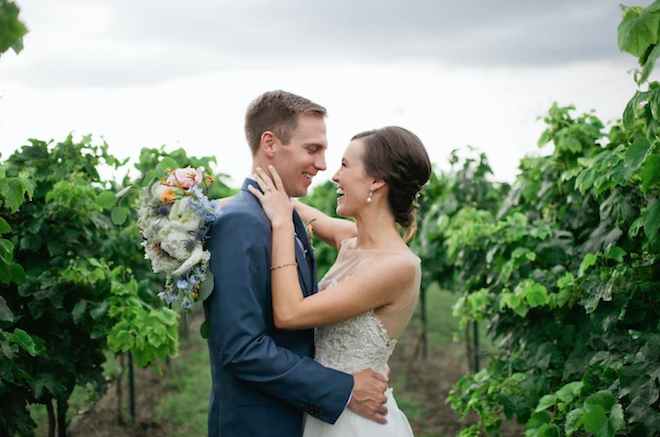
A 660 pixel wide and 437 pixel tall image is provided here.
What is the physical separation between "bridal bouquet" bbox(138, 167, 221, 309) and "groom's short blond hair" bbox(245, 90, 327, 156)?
1.48ft

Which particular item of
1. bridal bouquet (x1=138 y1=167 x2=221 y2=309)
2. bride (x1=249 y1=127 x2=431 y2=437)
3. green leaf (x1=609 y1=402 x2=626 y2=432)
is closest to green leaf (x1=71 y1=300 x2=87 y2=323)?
bridal bouquet (x1=138 y1=167 x2=221 y2=309)

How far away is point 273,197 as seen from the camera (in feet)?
8.86

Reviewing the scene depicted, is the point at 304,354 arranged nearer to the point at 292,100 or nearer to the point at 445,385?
the point at 292,100

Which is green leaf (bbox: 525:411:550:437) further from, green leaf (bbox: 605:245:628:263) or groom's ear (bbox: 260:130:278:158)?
→ groom's ear (bbox: 260:130:278:158)

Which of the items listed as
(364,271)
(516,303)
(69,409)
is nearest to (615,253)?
(516,303)

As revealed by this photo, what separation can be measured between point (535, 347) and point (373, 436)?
188 centimetres

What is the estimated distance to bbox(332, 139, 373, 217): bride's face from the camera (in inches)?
116

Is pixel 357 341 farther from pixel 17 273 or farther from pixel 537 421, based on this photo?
pixel 17 273

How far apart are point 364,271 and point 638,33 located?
1.43 meters

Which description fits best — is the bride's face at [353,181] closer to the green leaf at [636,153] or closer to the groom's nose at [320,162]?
the groom's nose at [320,162]

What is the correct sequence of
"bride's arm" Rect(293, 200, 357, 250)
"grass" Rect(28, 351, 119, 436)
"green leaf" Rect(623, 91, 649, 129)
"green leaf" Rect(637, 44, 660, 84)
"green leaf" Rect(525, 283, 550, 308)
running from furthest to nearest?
"grass" Rect(28, 351, 119, 436) → "green leaf" Rect(525, 283, 550, 308) → "bride's arm" Rect(293, 200, 357, 250) → "green leaf" Rect(623, 91, 649, 129) → "green leaf" Rect(637, 44, 660, 84)

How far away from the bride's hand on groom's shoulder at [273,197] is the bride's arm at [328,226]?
811 millimetres

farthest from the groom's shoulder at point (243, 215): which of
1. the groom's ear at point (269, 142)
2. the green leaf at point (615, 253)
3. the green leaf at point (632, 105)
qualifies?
the green leaf at point (615, 253)

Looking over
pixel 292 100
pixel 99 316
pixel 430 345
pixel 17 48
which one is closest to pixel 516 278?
pixel 292 100
